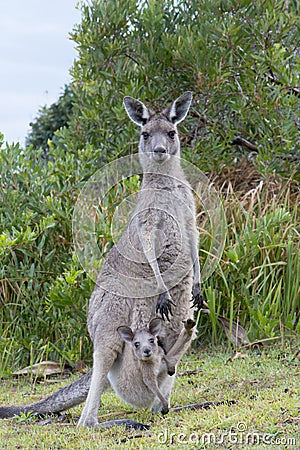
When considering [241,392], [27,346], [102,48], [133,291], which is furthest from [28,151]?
[241,392]

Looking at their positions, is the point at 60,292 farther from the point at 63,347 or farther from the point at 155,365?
the point at 155,365

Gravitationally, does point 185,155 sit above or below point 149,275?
above

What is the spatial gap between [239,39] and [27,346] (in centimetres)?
409

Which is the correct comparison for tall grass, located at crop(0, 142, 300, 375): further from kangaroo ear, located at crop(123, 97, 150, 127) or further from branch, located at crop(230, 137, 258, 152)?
kangaroo ear, located at crop(123, 97, 150, 127)

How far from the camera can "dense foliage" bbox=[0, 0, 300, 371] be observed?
685 centimetres

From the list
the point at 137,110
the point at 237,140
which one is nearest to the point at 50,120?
the point at 237,140

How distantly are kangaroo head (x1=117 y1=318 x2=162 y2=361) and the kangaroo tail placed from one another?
61cm

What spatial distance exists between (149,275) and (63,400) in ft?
3.68

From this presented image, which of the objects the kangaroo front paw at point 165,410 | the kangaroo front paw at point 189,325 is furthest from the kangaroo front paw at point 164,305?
the kangaroo front paw at point 165,410

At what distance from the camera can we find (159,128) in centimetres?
499

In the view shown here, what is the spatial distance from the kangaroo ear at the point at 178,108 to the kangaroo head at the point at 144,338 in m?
1.56

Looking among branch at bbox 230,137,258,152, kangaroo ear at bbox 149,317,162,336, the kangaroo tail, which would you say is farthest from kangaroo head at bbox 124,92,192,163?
branch at bbox 230,137,258,152

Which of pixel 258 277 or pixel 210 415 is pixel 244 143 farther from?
pixel 210 415

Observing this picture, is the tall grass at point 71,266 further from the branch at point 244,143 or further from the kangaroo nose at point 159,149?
the kangaroo nose at point 159,149
